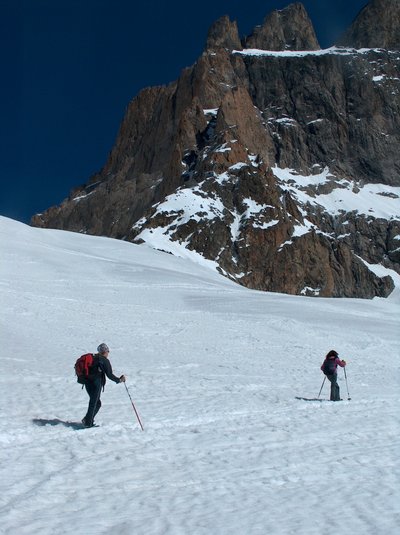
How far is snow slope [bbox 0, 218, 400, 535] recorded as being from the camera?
640cm

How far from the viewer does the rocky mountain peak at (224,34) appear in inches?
7411

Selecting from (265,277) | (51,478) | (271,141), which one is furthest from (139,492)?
(271,141)

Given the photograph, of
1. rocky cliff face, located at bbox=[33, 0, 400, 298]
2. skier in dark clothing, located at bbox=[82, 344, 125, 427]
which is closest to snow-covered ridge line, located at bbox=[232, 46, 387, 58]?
rocky cliff face, located at bbox=[33, 0, 400, 298]

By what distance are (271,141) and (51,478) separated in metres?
157

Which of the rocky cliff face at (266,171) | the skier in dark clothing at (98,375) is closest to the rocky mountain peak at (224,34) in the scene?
the rocky cliff face at (266,171)

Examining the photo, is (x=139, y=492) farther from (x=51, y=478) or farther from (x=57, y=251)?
(x=57, y=251)

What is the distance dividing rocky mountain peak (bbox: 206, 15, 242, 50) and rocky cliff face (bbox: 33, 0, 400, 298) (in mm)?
271

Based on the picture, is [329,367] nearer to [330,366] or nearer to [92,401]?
[330,366]

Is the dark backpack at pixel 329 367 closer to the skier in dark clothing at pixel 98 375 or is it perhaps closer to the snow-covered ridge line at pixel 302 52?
the skier in dark clothing at pixel 98 375

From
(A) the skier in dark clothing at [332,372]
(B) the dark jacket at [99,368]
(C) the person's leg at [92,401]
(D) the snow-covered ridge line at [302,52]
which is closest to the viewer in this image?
(C) the person's leg at [92,401]

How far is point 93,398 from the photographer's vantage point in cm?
1004

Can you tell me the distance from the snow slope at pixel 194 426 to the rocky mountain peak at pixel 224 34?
569 feet

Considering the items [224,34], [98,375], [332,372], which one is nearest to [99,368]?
[98,375]

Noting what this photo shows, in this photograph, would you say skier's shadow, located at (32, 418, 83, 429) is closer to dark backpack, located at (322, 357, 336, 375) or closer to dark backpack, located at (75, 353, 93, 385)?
dark backpack, located at (75, 353, 93, 385)
